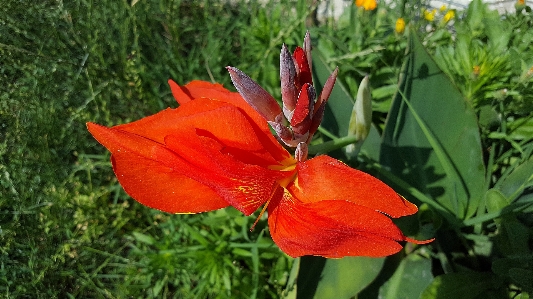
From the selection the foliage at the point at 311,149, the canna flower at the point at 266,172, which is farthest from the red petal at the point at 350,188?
the foliage at the point at 311,149

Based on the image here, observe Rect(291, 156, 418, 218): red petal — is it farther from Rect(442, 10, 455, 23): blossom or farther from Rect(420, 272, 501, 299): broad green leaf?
Rect(442, 10, 455, 23): blossom

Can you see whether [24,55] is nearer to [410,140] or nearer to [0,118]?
[0,118]

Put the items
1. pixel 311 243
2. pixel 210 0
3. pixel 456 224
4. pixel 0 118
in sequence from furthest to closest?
pixel 210 0 < pixel 0 118 < pixel 456 224 < pixel 311 243

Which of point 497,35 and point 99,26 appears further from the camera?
point 99,26

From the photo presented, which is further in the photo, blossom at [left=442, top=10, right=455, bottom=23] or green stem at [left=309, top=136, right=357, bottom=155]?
blossom at [left=442, top=10, right=455, bottom=23]

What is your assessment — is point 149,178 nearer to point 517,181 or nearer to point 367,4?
point 517,181

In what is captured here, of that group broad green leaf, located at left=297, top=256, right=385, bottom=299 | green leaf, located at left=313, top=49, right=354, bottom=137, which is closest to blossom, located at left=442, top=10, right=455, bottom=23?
green leaf, located at left=313, top=49, right=354, bottom=137

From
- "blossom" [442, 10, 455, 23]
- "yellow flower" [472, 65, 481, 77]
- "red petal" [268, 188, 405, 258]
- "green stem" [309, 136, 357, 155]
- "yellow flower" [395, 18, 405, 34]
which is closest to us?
"red petal" [268, 188, 405, 258]

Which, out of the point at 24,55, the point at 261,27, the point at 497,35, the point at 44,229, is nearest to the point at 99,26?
the point at 24,55
